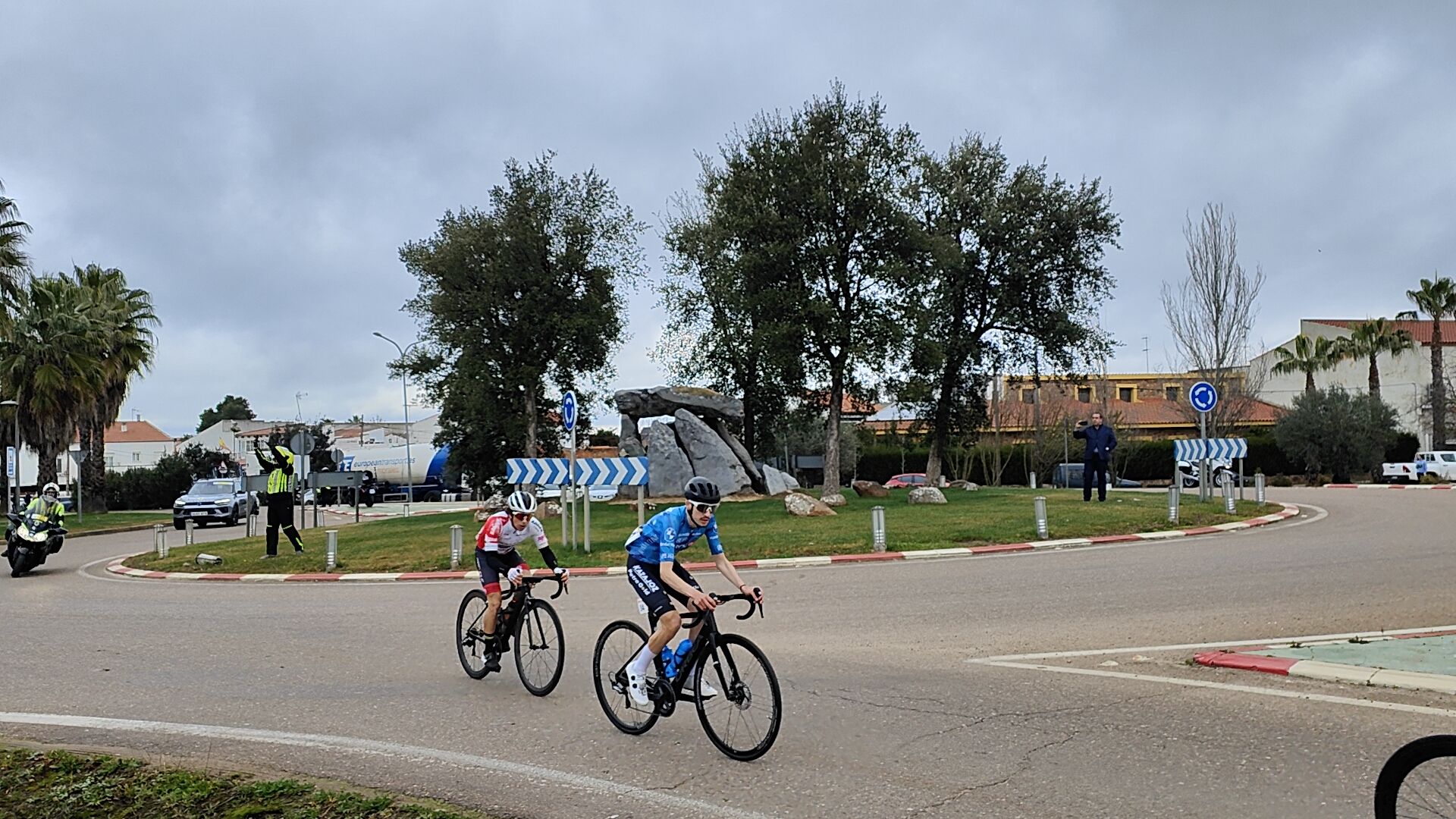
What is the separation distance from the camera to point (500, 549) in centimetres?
827

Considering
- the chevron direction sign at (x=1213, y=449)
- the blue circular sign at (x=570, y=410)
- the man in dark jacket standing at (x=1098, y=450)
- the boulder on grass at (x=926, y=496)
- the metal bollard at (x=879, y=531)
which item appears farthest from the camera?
the boulder on grass at (x=926, y=496)

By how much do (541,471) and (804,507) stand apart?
6.68 meters

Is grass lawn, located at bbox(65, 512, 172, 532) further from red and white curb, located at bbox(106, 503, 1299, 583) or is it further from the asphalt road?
the asphalt road

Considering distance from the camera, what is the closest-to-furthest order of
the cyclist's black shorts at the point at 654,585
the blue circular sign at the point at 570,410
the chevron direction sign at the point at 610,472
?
the cyclist's black shorts at the point at 654,585 < the chevron direction sign at the point at 610,472 < the blue circular sign at the point at 570,410

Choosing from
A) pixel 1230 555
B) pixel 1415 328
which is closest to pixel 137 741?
pixel 1230 555

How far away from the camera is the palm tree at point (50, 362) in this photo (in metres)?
41.6

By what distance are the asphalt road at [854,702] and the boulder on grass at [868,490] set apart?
15832 millimetres

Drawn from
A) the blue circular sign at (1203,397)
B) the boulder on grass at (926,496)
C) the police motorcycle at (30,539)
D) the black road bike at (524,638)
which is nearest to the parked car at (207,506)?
the police motorcycle at (30,539)

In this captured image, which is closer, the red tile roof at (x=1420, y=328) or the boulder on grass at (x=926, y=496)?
the boulder on grass at (x=926, y=496)

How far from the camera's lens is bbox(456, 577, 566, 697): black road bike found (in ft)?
25.4

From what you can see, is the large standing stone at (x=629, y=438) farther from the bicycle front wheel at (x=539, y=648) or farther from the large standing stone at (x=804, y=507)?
the bicycle front wheel at (x=539, y=648)

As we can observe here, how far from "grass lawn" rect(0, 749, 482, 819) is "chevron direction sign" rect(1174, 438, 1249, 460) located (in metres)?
20.8

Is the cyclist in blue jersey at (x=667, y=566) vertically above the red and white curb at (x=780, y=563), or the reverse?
the cyclist in blue jersey at (x=667, y=566)

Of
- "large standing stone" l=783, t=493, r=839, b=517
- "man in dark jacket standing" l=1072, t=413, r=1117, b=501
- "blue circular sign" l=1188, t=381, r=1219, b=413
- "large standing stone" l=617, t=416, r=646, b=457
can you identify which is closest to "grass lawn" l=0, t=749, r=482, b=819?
"large standing stone" l=783, t=493, r=839, b=517
